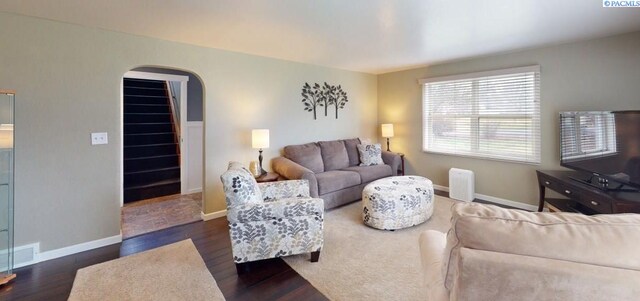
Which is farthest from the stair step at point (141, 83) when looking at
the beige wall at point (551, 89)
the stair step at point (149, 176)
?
the beige wall at point (551, 89)

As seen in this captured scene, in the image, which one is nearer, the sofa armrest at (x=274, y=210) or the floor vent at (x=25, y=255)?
the sofa armrest at (x=274, y=210)

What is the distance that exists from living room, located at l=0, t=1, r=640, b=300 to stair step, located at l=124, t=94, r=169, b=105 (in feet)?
11.4

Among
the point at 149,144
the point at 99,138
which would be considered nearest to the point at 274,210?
the point at 99,138

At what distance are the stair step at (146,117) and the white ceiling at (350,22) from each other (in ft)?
10.9

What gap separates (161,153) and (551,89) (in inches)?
264

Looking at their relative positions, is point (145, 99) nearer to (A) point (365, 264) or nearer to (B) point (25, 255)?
(B) point (25, 255)

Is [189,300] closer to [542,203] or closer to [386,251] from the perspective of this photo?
[386,251]

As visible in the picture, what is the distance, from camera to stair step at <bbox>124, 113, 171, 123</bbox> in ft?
18.6

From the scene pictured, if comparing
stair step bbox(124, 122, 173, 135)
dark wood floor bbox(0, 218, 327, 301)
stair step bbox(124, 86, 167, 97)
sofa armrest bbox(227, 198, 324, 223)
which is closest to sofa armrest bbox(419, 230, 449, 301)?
dark wood floor bbox(0, 218, 327, 301)

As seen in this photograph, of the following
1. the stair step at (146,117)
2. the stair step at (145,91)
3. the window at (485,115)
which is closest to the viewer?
the window at (485,115)

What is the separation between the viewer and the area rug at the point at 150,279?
2.05 m

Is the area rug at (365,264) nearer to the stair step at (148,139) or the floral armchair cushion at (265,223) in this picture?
the floral armchair cushion at (265,223)

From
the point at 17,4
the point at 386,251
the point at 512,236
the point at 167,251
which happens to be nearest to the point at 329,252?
the point at 386,251

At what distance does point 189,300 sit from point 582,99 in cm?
488
